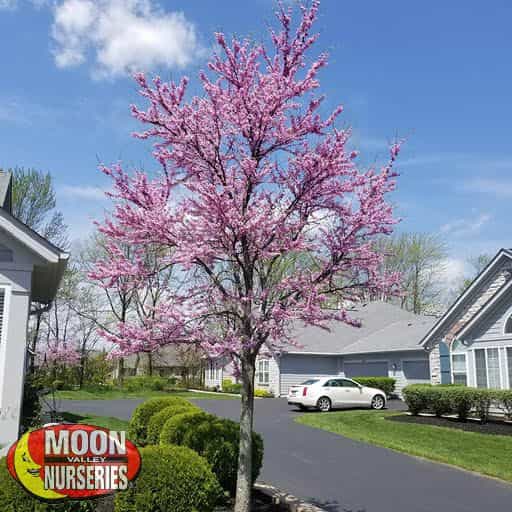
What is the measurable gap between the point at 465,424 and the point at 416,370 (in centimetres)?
1211

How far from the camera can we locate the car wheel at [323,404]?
74.3 feet

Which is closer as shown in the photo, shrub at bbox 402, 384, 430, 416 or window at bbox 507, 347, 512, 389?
window at bbox 507, 347, 512, 389

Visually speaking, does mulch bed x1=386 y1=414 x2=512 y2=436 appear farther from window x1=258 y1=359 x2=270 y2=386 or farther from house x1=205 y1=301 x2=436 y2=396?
window x1=258 y1=359 x2=270 y2=386

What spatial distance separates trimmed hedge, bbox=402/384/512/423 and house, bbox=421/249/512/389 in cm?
173

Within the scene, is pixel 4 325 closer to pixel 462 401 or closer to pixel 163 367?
pixel 462 401

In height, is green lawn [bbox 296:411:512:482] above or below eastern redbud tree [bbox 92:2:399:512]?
below

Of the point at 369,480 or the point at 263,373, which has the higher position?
the point at 263,373

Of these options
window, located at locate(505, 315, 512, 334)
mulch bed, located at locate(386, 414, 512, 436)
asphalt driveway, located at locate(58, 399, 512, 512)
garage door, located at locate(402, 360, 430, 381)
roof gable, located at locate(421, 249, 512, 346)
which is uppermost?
roof gable, located at locate(421, 249, 512, 346)

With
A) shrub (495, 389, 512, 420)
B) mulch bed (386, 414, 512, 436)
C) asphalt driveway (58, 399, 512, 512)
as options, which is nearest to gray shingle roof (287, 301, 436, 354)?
mulch bed (386, 414, 512, 436)

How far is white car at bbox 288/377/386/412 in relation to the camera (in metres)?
22.7

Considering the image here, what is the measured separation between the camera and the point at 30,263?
923cm

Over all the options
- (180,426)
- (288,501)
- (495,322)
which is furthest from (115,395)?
(288,501)

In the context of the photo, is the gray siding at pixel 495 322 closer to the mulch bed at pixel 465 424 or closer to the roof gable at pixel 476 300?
the roof gable at pixel 476 300

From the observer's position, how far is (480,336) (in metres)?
19.5
